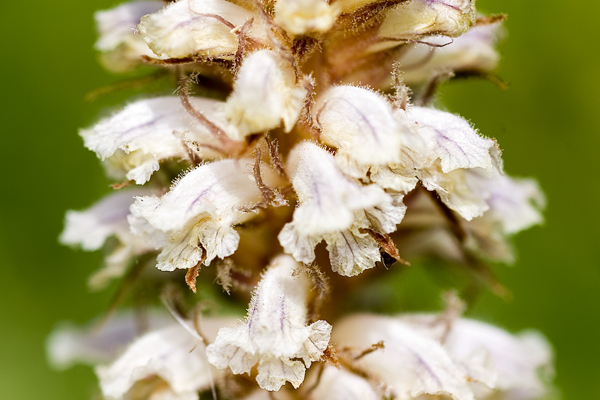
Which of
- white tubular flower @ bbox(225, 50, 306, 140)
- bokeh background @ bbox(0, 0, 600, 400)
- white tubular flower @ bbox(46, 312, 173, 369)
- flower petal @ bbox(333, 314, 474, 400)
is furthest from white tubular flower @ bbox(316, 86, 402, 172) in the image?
bokeh background @ bbox(0, 0, 600, 400)

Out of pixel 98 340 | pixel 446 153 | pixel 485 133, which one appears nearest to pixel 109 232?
pixel 98 340

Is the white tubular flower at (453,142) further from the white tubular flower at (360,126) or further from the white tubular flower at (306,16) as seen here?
the white tubular flower at (306,16)

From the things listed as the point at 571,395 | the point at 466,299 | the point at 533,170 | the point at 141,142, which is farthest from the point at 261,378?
the point at 533,170

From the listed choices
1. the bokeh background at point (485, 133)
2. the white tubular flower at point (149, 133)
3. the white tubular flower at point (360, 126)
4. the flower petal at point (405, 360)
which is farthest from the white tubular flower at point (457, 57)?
the bokeh background at point (485, 133)

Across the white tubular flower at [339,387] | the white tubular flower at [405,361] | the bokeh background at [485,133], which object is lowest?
the bokeh background at [485,133]

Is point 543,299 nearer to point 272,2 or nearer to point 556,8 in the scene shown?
point 556,8

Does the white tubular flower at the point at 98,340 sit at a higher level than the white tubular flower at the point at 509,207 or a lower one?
lower

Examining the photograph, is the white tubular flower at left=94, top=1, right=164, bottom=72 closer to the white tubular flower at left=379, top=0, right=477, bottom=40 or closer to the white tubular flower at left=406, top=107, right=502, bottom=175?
the white tubular flower at left=379, top=0, right=477, bottom=40
